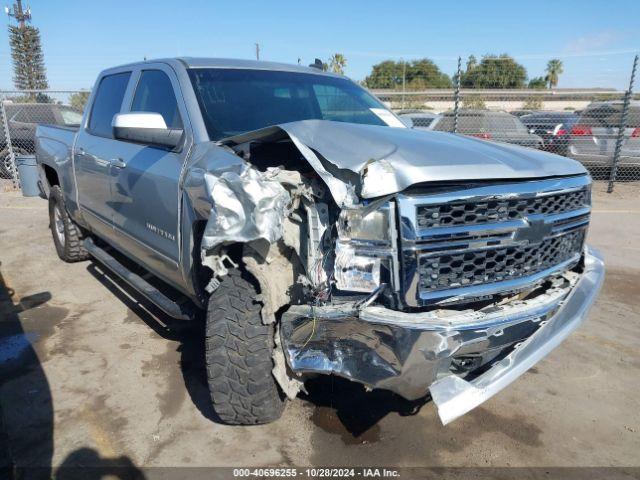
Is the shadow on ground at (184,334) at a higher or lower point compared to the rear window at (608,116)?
lower

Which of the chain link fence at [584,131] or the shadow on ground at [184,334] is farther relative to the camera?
the chain link fence at [584,131]

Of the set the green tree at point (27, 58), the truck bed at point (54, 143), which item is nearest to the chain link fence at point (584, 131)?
the truck bed at point (54, 143)

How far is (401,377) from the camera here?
7.04ft

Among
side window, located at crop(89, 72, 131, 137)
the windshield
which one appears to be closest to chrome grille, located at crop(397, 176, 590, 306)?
the windshield

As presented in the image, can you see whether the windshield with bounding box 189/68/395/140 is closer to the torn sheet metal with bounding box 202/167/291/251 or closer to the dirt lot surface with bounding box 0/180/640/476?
the torn sheet metal with bounding box 202/167/291/251

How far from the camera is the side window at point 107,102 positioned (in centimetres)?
434

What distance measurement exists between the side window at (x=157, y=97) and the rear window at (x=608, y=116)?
996 cm

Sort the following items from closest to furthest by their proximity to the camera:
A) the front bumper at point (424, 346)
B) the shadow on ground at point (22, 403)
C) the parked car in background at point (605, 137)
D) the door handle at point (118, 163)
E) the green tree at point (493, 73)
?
1. the front bumper at point (424, 346)
2. the shadow on ground at point (22, 403)
3. the door handle at point (118, 163)
4. the parked car in background at point (605, 137)
5. the green tree at point (493, 73)

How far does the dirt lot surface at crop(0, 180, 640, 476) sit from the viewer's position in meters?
2.63

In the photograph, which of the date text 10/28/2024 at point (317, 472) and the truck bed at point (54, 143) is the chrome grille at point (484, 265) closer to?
the date text 10/28/2024 at point (317, 472)

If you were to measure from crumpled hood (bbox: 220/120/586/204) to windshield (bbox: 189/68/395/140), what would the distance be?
565mm

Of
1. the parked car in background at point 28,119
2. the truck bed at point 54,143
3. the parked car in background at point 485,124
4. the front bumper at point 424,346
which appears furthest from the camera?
the parked car in background at point 28,119

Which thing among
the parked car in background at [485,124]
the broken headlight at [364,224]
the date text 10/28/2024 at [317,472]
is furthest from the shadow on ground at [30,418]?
the parked car in background at [485,124]

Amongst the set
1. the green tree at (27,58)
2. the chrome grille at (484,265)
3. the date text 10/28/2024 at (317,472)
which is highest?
the green tree at (27,58)
